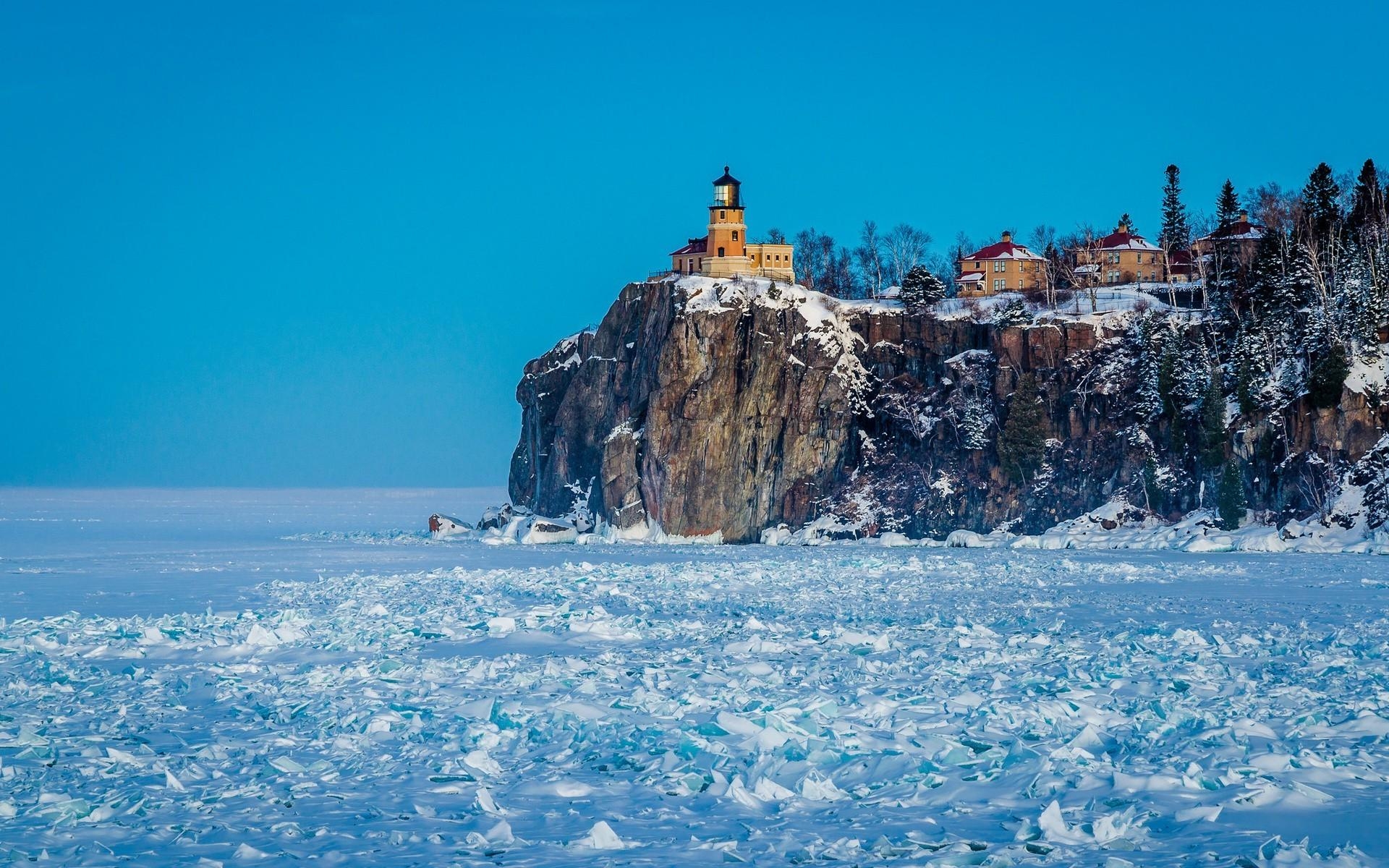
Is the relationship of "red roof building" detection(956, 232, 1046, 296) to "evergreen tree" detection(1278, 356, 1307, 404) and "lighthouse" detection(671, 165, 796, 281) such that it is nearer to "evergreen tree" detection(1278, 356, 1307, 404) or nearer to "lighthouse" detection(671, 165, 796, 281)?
"lighthouse" detection(671, 165, 796, 281)

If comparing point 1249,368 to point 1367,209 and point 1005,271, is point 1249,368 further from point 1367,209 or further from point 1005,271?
point 1005,271

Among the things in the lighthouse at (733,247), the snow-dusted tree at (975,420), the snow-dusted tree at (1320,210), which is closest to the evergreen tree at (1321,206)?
the snow-dusted tree at (1320,210)

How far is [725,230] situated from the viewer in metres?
96.5

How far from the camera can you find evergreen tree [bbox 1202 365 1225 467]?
69.1 meters

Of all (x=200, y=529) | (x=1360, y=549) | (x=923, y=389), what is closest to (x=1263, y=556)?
(x=1360, y=549)

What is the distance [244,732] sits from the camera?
1513 centimetres

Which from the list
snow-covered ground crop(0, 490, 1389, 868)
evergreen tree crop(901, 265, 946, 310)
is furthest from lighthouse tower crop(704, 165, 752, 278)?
snow-covered ground crop(0, 490, 1389, 868)

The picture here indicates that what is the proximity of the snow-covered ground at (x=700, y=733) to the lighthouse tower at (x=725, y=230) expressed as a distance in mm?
66863

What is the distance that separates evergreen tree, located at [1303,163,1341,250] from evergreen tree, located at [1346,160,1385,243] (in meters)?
1.32

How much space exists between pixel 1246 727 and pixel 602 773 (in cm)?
741

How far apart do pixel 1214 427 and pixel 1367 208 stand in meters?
23.7

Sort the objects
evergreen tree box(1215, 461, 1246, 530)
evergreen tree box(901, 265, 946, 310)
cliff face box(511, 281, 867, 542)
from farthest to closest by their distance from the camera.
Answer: evergreen tree box(901, 265, 946, 310) < cliff face box(511, 281, 867, 542) < evergreen tree box(1215, 461, 1246, 530)

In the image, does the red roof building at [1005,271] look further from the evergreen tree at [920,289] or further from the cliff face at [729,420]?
the cliff face at [729,420]

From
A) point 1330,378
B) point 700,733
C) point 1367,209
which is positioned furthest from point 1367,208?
point 700,733
